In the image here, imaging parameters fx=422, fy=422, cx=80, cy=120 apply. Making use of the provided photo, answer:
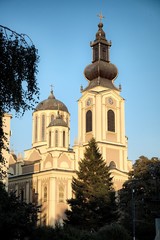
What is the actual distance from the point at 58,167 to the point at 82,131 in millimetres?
7257

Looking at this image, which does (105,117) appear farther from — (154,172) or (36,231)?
(36,231)

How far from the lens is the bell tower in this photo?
2239 inches

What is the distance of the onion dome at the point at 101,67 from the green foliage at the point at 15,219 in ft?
135

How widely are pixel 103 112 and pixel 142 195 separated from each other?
1893 cm

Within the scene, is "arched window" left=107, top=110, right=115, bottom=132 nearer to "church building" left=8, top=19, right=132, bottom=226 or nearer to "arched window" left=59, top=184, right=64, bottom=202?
"church building" left=8, top=19, right=132, bottom=226

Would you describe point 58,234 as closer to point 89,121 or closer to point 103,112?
point 103,112

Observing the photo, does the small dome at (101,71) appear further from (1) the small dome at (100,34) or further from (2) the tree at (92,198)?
(2) the tree at (92,198)

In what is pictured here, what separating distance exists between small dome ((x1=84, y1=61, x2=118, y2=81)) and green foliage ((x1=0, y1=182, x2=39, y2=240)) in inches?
1657

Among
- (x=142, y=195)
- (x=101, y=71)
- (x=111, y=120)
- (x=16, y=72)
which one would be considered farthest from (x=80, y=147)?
(x=16, y=72)

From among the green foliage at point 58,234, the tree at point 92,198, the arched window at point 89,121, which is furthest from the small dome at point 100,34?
the green foliage at point 58,234

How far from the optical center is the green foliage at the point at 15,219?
60.8 feet

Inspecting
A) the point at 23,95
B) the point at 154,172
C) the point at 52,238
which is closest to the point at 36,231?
the point at 52,238

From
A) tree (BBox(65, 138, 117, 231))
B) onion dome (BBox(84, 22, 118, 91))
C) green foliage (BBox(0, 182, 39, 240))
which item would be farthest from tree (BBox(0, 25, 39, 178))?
onion dome (BBox(84, 22, 118, 91))

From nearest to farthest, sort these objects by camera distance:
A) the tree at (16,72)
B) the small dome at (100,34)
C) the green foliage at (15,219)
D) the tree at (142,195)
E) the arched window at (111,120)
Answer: the tree at (16,72)
the green foliage at (15,219)
the tree at (142,195)
the arched window at (111,120)
the small dome at (100,34)
